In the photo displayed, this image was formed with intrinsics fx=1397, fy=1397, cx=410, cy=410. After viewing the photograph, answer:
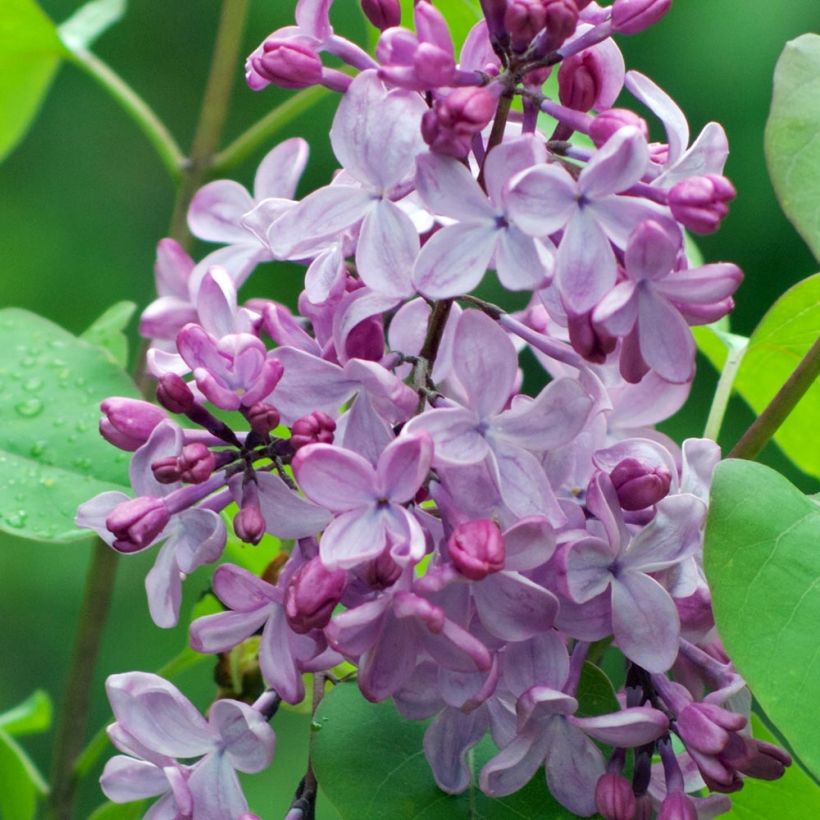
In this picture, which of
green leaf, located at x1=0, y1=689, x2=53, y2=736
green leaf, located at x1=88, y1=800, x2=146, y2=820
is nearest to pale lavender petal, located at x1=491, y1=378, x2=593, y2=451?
green leaf, located at x1=88, y1=800, x2=146, y2=820

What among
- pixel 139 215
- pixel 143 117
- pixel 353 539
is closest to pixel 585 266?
pixel 353 539

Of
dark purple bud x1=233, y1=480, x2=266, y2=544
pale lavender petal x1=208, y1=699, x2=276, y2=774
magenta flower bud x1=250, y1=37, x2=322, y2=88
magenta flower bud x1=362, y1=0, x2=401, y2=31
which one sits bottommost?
pale lavender petal x1=208, y1=699, x2=276, y2=774

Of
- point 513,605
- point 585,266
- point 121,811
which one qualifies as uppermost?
point 585,266

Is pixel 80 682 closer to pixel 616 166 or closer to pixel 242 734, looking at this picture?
pixel 242 734

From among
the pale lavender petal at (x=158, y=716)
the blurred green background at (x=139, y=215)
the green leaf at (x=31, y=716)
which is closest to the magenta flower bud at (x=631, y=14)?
the pale lavender petal at (x=158, y=716)

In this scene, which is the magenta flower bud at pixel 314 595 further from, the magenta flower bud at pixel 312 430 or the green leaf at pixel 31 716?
the green leaf at pixel 31 716

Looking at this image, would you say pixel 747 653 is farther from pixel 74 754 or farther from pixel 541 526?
pixel 74 754

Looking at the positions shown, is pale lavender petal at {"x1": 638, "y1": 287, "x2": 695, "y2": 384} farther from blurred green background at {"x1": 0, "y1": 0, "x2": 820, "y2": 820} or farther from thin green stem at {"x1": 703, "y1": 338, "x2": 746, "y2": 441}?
blurred green background at {"x1": 0, "y1": 0, "x2": 820, "y2": 820}
